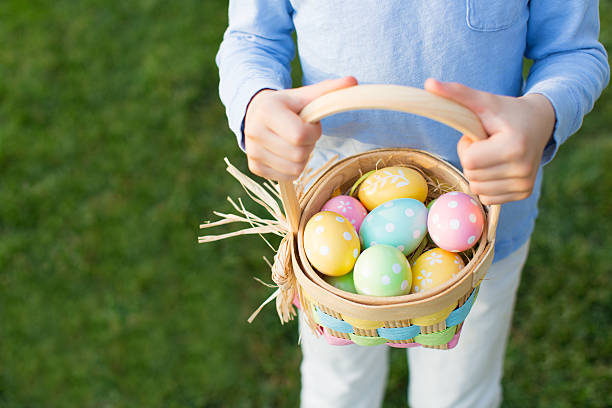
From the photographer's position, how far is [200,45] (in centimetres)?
270

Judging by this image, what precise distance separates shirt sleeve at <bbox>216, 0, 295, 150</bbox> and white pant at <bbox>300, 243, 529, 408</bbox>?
56 cm

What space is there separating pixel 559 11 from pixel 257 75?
0.50 meters

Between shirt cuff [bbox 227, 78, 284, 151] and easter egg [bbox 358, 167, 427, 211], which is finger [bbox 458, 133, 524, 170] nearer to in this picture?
easter egg [bbox 358, 167, 427, 211]

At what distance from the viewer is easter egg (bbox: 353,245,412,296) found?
0.91m

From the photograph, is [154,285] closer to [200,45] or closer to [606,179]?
[200,45]

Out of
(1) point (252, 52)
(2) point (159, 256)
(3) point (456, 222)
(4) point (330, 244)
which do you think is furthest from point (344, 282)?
(2) point (159, 256)

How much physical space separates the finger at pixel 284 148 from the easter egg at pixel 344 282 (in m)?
0.24

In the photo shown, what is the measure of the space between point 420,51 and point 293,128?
0.90 feet

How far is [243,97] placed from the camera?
0.95 metres

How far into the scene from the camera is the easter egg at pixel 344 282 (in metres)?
1.00

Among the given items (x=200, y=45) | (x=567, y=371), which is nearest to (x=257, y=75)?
(x=567, y=371)

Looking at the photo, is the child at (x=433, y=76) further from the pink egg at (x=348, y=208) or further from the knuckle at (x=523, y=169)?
the pink egg at (x=348, y=208)

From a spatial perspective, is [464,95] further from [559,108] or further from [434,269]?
[434,269]

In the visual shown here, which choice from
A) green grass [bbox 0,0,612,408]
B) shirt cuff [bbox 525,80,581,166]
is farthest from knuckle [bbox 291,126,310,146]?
green grass [bbox 0,0,612,408]
